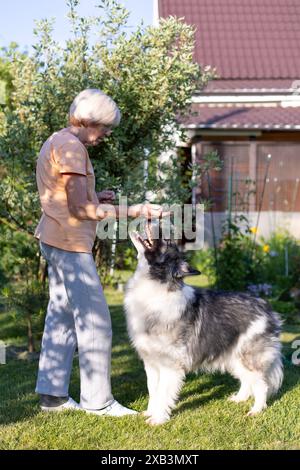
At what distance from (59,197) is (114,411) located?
1.68 m

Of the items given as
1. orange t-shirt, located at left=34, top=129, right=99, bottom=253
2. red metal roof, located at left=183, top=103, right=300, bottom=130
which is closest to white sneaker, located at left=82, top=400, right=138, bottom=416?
orange t-shirt, located at left=34, top=129, right=99, bottom=253

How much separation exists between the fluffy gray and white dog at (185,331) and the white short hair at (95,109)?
87cm

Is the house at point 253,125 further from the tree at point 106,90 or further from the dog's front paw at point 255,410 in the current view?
the dog's front paw at point 255,410

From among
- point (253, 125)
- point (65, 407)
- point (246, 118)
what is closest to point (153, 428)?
point (65, 407)

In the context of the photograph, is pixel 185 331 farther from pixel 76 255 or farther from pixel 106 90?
pixel 106 90

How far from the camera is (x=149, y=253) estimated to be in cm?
488

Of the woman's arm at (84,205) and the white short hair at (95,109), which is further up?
the white short hair at (95,109)

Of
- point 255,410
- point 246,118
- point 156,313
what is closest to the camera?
point 156,313

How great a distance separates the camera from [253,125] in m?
13.6

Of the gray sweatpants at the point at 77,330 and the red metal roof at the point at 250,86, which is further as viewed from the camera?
the red metal roof at the point at 250,86

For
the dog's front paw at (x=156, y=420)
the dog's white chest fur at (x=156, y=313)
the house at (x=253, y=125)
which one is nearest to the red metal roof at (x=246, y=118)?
the house at (x=253, y=125)

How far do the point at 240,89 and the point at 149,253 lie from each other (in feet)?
33.5

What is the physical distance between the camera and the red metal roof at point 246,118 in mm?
13617
